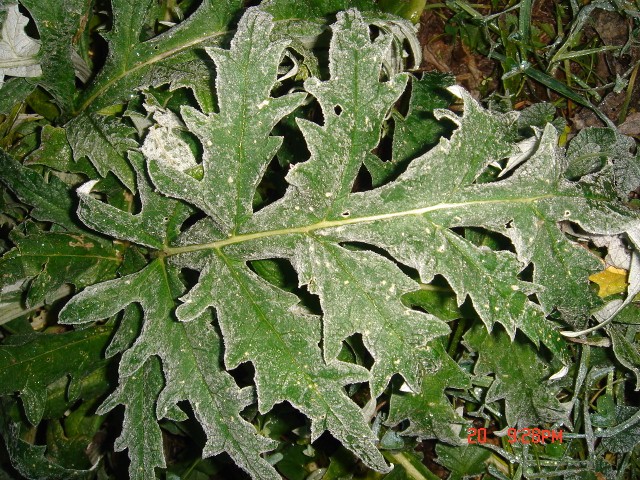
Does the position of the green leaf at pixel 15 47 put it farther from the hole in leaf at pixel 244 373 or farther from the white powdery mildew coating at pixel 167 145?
the hole in leaf at pixel 244 373

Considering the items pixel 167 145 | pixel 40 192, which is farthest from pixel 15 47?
pixel 167 145

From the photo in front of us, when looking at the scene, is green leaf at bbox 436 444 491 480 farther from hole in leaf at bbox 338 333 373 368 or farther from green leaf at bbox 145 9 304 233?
green leaf at bbox 145 9 304 233

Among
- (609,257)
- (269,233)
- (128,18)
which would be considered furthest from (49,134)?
(609,257)

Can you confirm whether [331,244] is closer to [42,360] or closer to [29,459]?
[42,360]

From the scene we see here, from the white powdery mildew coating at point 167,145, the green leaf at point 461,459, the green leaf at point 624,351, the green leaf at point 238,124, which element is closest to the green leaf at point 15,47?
the white powdery mildew coating at point 167,145

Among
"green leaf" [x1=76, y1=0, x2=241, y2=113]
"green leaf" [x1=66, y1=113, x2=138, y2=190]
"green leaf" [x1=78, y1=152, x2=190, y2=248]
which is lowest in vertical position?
"green leaf" [x1=78, y1=152, x2=190, y2=248]
